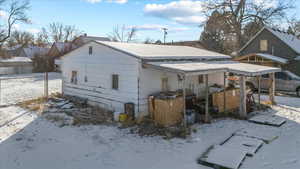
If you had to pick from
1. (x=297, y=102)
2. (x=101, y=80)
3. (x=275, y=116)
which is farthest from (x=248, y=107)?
(x=101, y=80)

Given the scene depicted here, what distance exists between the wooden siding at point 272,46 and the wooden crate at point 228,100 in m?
12.1

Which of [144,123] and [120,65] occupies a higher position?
[120,65]

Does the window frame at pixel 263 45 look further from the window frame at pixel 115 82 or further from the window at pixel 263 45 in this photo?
the window frame at pixel 115 82

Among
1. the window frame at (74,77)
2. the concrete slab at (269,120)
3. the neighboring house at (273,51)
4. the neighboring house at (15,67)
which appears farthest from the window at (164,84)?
the neighboring house at (15,67)

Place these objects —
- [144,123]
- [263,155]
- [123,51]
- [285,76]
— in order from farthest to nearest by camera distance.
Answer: [285,76]
[123,51]
[144,123]
[263,155]

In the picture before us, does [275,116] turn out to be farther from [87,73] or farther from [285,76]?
[87,73]

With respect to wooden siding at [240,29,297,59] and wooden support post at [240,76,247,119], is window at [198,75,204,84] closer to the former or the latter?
wooden support post at [240,76,247,119]

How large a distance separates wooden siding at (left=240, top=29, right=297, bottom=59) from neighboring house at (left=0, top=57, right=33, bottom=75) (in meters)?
30.4

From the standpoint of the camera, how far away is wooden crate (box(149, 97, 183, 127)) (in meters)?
8.68

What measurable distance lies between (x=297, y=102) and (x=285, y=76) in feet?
11.0

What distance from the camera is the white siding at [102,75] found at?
973 centimetres

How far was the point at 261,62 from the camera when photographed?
19.7m

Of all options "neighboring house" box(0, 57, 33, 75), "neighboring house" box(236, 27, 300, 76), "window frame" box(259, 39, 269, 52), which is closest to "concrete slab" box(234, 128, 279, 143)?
"neighboring house" box(236, 27, 300, 76)

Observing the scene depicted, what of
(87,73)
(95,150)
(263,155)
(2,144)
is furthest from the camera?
(87,73)
